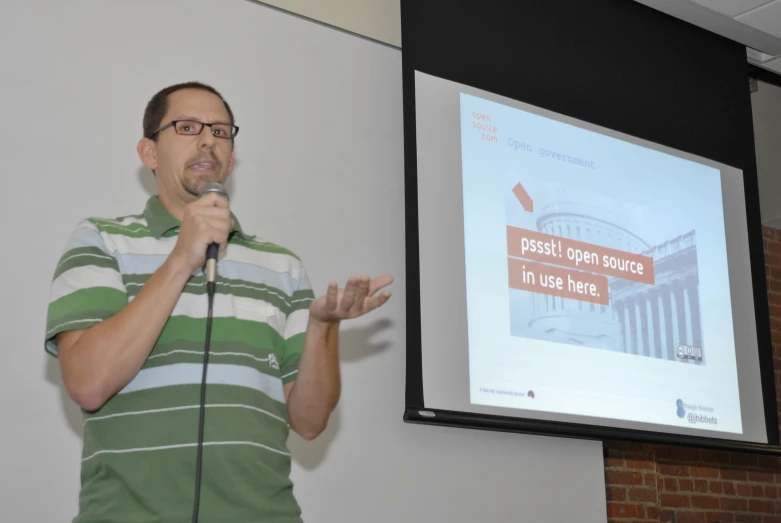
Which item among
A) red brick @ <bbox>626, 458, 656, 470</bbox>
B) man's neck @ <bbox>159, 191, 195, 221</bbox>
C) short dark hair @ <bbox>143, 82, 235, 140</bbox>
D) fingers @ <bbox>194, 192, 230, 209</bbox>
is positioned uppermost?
short dark hair @ <bbox>143, 82, 235, 140</bbox>

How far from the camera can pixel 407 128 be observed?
3027 mm

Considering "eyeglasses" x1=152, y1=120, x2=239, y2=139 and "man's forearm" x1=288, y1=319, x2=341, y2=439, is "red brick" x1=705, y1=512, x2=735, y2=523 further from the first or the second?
"eyeglasses" x1=152, y1=120, x2=239, y2=139

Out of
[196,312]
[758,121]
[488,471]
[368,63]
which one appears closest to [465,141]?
[368,63]

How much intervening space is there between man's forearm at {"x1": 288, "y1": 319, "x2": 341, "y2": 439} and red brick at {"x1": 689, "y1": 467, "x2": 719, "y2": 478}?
130 inches

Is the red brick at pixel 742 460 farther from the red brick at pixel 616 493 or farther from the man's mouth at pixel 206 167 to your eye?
the man's mouth at pixel 206 167

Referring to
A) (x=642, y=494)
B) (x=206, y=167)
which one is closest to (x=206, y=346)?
(x=206, y=167)

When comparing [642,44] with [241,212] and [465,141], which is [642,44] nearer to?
[465,141]

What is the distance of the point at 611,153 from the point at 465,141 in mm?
703

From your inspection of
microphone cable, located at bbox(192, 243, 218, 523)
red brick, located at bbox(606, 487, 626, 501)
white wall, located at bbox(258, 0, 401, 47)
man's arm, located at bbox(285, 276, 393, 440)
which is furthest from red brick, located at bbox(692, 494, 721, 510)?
microphone cable, located at bbox(192, 243, 218, 523)

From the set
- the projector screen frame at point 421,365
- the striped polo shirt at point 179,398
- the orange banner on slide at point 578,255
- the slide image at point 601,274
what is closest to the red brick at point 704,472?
the projector screen frame at point 421,365

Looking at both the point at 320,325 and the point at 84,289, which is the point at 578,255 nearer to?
the point at 320,325

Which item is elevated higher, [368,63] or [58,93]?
[368,63]

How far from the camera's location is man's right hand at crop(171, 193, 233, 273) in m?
1.40

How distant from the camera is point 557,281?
3.19 metres
